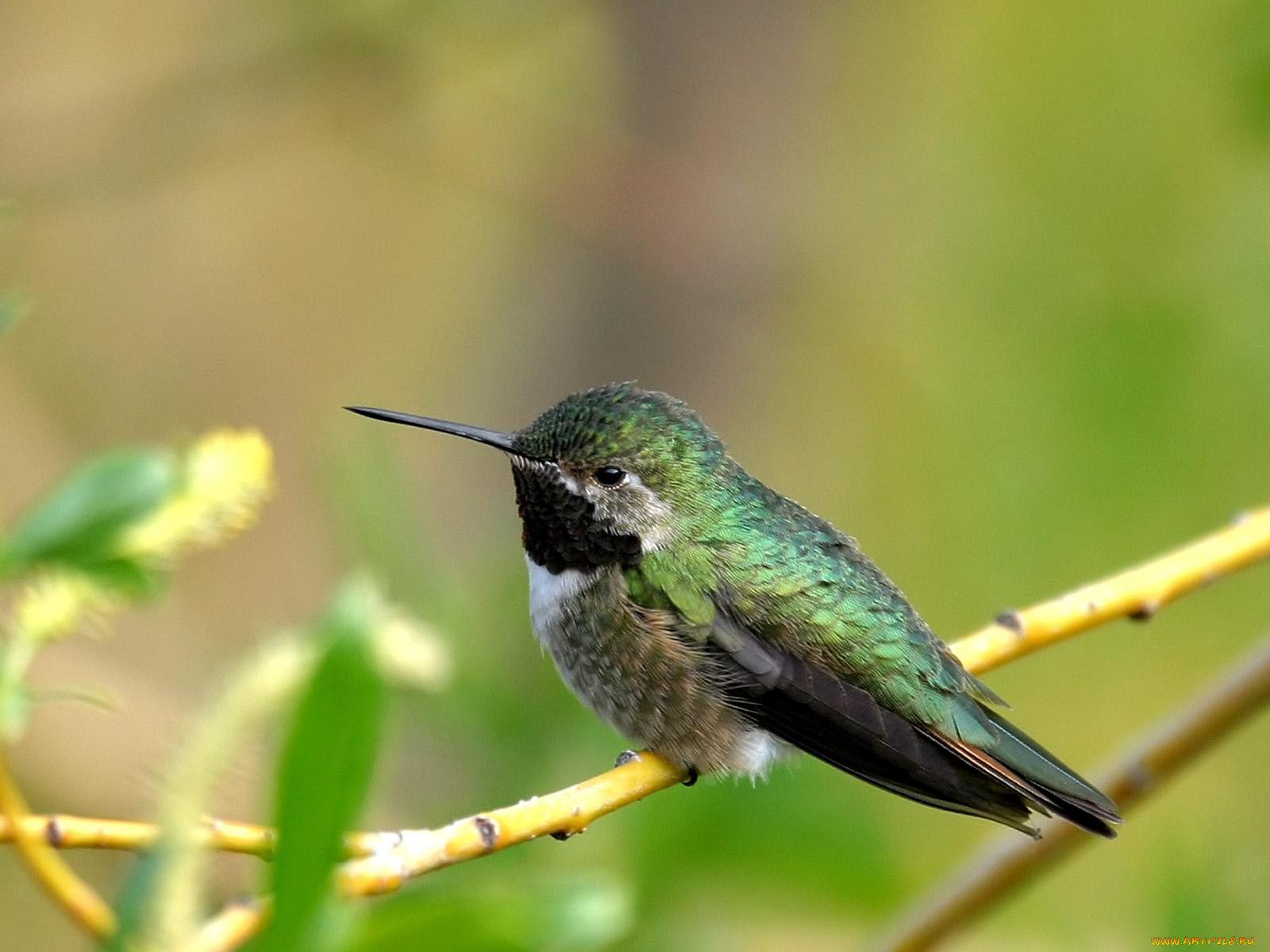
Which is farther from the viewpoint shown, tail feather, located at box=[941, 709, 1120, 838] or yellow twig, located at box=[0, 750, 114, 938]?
tail feather, located at box=[941, 709, 1120, 838]

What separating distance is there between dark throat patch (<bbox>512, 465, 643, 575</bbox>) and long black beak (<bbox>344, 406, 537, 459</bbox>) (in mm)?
63

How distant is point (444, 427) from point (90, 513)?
1.57 metres

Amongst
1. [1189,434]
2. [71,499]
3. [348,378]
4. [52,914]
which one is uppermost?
[71,499]

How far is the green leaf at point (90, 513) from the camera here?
1.20m

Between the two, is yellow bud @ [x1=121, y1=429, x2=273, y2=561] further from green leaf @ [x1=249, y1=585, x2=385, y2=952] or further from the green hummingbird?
the green hummingbird

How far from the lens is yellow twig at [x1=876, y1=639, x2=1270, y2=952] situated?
8.05ft

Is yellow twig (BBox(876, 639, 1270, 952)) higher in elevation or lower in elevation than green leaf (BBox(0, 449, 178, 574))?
A: lower

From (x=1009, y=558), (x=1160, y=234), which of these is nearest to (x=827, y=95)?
(x=1160, y=234)

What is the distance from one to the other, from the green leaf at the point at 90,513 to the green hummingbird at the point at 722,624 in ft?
4.47

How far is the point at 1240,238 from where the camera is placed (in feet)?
13.3

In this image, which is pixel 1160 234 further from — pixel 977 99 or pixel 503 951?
pixel 503 951

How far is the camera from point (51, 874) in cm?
121

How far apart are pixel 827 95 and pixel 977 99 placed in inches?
30.0

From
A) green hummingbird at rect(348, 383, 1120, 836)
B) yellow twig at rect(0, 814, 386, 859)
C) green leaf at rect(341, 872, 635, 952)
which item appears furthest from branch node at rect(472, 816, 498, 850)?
green hummingbird at rect(348, 383, 1120, 836)
